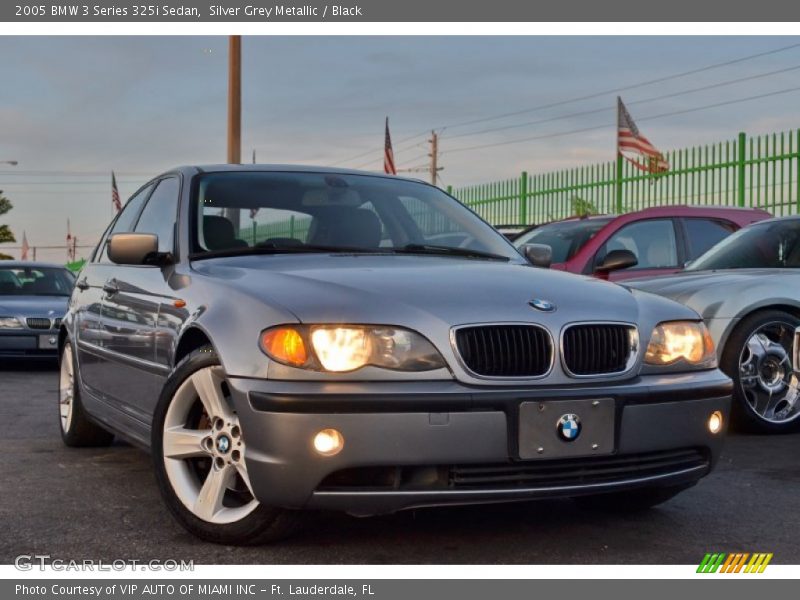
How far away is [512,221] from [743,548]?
16.2m

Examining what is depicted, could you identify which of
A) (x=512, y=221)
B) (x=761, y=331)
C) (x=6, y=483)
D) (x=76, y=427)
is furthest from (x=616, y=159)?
(x=6, y=483)

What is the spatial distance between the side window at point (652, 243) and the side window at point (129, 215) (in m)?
4.78

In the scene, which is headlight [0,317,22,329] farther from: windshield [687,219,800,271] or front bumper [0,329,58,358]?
windshield [687,219,800,271]

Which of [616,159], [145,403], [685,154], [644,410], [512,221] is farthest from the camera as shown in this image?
[512,221]

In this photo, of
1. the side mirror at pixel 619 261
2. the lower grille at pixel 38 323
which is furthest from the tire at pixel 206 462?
the lower grille at pixel 38 323

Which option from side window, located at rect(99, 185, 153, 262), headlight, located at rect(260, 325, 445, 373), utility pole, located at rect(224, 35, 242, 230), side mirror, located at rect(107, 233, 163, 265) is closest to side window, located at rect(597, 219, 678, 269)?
side window, located at rect(99, 185, 153, 262)

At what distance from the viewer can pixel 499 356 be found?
13.1ft

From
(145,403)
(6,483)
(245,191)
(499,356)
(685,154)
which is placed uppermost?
(685,154)

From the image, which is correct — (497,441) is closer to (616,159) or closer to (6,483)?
(6,483)

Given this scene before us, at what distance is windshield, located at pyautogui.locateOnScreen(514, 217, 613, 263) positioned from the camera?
33.7ft

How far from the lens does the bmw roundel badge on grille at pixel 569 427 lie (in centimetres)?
395

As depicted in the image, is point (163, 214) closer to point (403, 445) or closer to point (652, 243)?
point (403, 445)

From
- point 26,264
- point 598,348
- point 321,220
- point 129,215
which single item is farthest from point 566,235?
point 26,264

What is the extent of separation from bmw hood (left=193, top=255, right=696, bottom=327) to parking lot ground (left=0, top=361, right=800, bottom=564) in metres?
0.82
